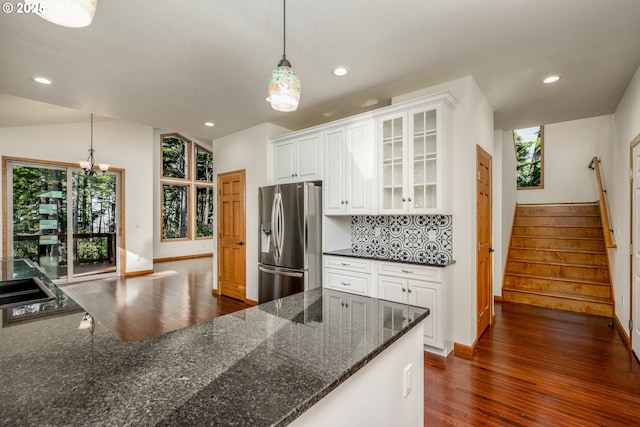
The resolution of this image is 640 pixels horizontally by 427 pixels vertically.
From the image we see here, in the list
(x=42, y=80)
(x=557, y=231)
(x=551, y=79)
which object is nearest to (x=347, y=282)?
(x=551, y=79)

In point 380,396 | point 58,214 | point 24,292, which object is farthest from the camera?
point 58,214

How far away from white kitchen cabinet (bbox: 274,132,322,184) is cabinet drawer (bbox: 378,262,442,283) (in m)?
1.34

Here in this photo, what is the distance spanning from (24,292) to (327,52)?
2.60 m

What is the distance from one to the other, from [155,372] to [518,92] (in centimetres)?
390

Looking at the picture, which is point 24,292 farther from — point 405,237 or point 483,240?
point 483,240

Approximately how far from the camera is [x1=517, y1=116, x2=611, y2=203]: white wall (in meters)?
6.07

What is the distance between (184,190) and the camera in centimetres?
914

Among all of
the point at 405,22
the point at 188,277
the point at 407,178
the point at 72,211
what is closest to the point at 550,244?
the point at 407,178

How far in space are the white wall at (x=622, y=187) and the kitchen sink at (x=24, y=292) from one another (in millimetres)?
4478

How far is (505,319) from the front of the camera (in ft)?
12.6

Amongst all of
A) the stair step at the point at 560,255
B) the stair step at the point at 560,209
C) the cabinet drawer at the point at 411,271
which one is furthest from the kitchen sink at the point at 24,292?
A: the stair step at the point at 560,209

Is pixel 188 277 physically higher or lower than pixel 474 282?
lower

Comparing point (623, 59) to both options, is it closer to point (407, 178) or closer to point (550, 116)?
point (550, 116)

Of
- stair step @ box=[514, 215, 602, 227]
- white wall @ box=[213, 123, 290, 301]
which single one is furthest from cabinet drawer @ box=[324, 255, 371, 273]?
stair step @ box=[514, 215, 602, 227]
